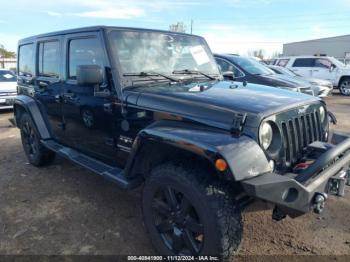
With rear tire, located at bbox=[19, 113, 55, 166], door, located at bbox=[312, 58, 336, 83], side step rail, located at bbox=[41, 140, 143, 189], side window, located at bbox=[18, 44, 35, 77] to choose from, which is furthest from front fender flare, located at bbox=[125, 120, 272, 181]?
door, located at bbox=[312, 58, 336, 83]

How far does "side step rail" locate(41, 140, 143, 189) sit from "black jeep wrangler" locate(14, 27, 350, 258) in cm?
1

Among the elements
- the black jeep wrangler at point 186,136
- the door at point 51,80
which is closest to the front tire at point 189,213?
the black jeep wrangler at point 186,136

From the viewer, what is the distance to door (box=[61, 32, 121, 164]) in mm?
3508

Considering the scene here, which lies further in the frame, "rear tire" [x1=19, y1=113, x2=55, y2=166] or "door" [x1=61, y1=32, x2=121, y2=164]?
"rear tire" [x1=19, y1=113, x2=55, y2=166]

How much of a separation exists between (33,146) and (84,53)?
2.20m

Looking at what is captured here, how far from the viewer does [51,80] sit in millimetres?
4516

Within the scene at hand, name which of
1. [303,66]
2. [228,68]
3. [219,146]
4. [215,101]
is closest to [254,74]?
Result: [228,68]

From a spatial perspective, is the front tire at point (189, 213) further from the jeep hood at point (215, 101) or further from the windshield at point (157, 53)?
the windshield at point (157, 53)

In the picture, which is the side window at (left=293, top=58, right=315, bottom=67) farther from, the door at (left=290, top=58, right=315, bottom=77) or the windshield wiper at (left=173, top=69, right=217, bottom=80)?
the windshield wiper at (left=173, top=69, right=217, bottom=80)

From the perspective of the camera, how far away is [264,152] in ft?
8.18

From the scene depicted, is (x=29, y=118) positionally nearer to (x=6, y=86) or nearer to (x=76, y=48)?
(x=76, y=48)

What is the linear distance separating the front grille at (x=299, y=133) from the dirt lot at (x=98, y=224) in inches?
20.1

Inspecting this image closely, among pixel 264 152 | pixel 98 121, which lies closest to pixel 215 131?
pixel 264 152

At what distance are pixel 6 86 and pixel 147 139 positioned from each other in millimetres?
10274
